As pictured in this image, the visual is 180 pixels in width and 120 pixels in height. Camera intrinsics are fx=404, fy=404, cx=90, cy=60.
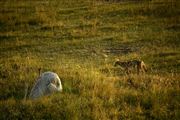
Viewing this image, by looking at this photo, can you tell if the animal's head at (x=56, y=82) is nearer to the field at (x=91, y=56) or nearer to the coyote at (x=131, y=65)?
the field at (x=91, y=56)

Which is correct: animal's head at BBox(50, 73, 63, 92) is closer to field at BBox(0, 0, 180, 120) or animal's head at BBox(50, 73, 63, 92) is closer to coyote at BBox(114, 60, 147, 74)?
field at BBox(0, 0, 180, 120)

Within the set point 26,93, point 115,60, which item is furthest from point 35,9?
point 26,93

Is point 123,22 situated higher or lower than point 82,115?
higher

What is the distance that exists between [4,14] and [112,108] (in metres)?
14.6

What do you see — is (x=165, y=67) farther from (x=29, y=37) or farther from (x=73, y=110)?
(x=29, y=37)

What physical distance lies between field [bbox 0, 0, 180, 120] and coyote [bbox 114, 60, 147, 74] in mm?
214

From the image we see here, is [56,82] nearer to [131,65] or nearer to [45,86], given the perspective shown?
[45,86]

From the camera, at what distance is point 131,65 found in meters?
11.9

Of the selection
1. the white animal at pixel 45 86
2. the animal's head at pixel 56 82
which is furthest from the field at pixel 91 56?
the white animal at pixel 45 86

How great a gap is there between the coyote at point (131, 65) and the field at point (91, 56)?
0.21m

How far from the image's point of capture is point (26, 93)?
916 centimetres

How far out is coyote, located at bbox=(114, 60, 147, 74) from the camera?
11438 millimetres

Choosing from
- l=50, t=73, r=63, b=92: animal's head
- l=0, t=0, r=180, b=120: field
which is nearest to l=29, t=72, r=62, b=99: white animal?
l=50, t=73, r=63, b=92: animal's head

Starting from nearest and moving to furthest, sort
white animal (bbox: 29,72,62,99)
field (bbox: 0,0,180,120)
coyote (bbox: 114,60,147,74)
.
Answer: field (bbox: 0,0,180,120) < white animal (bbox: 29,72,62,99) < coyote (bbox: 114,60,147,74)
